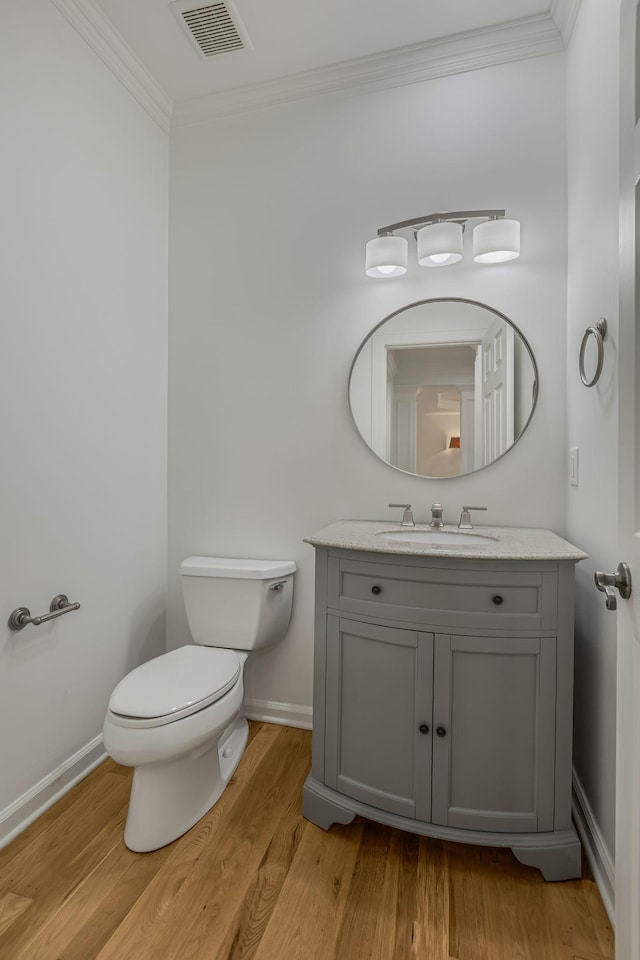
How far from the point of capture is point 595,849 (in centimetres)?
137

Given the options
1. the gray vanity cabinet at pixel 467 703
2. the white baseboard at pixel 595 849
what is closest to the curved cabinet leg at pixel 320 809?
the gray vanity cabinet at pixel 467 703

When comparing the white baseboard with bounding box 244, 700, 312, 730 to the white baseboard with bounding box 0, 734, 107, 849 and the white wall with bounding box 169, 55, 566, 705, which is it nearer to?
the white wall with bounding box 169, 55, 566, 705

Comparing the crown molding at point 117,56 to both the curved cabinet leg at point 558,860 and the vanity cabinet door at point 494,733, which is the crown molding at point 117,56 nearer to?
Answer: the vanity cabinet door at point 494,733

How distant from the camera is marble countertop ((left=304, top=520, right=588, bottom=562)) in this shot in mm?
1355

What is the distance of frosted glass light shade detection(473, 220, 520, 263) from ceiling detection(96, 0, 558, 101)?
0.75 meters

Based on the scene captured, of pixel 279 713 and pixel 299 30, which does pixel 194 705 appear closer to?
pixel 279 713

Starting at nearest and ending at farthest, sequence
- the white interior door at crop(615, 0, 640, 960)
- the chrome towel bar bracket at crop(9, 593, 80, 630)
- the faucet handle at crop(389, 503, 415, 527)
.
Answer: the white interior door at crop(615, 0, 640, 960) < the chrome towel bar bracket at crop(9, 593, 80, 630) < the faucet handle at crop(389, 503, 415, 527)

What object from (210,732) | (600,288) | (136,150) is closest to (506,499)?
(600,288)

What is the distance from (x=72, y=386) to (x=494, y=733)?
67.4 inches

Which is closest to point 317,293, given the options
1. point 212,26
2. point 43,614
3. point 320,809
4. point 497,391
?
point 497,391

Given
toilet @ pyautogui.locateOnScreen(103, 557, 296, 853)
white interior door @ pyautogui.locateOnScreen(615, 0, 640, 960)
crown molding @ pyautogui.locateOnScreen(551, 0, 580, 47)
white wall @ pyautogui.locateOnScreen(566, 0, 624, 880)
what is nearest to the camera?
white interior door @ pyautogui.locateOnScreen(615, 0, 640, 960)

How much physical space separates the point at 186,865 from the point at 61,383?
1504mm

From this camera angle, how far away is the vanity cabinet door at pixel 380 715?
4.66ft

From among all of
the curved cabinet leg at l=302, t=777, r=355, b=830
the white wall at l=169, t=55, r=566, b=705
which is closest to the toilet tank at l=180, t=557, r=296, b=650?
the white wall at l=169, t=55, r=566, b=705
